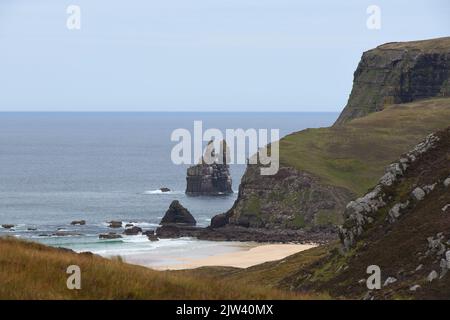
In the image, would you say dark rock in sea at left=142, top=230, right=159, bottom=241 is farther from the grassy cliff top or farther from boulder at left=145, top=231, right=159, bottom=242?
the grassy cliff top

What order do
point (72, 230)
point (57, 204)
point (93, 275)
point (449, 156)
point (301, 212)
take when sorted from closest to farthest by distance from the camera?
point (93, 275), point (449, 156), point (72, 230), point (301, 212), point (57, 204)

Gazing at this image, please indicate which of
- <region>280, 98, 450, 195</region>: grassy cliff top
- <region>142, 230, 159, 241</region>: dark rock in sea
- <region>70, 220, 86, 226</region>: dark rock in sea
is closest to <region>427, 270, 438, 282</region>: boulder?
<region>142, 230, 159, 241</region>: dark rock in sea

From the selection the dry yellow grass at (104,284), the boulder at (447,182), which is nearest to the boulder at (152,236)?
the boulder at (447,182)
